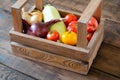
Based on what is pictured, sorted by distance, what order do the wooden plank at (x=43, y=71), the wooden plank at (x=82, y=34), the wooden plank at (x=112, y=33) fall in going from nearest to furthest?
the wooden plank at (x=82, y=34) < the wooden plank at (x=43, y=71) < the wooden plank at (x=112, y=33)

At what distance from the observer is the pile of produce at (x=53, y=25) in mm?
807

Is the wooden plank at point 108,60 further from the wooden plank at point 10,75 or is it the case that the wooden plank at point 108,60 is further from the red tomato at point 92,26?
the wooden plank at point 10,75

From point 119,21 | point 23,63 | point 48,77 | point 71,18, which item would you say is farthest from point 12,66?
point 119,21

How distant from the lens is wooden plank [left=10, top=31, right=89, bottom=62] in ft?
2.53

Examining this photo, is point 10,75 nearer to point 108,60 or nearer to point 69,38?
point 69,38

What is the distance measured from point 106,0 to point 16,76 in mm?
601

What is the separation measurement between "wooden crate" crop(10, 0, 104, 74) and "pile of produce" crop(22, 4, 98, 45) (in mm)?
24

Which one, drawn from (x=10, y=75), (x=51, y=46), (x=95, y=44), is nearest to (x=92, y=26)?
(x=95, y=44)

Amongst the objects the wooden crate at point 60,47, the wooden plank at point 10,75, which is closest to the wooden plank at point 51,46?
the wooden crate at point 60,47

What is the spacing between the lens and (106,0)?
3.83 feet

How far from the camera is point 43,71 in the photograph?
84 cm

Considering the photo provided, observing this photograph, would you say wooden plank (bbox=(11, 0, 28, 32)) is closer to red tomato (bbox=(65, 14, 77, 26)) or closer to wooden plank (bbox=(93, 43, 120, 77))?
red tomato (bbox=(65, 14, 77, 26))

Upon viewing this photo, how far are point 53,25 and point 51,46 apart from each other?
93mm

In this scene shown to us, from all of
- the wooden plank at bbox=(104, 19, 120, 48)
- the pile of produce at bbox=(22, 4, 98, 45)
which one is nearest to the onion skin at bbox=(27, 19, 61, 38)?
the pile of produce at bbox=(22, 4, 98, 45)
